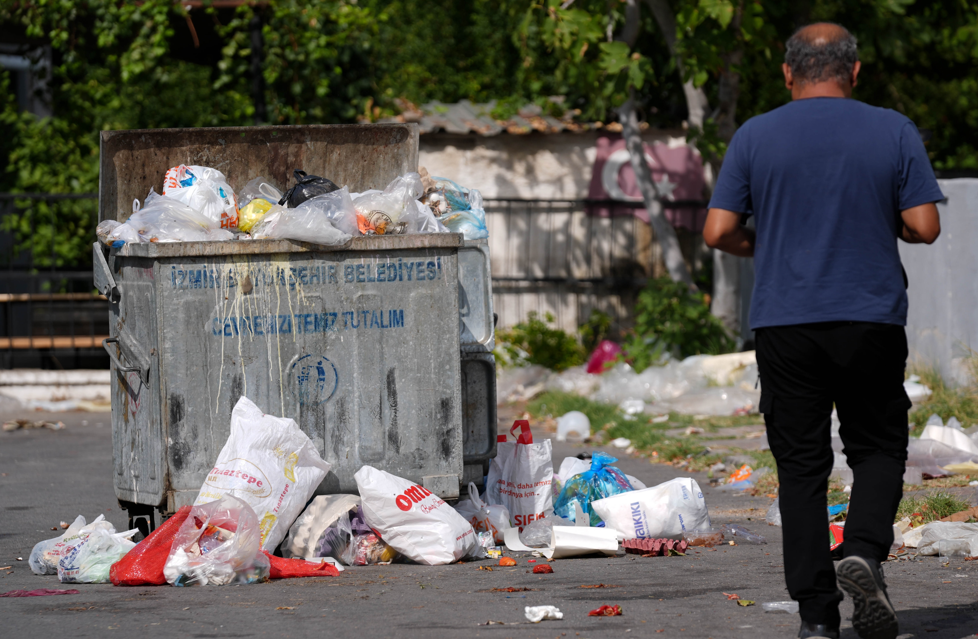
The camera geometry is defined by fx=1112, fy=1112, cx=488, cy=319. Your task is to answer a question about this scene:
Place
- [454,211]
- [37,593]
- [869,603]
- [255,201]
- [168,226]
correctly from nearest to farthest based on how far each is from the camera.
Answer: [869,603] < [37,593] < [168,226] < [255,201] < [454,211]

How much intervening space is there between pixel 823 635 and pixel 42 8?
10.7 metres

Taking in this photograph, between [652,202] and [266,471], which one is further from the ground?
[652,202]

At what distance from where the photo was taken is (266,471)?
4152 mm

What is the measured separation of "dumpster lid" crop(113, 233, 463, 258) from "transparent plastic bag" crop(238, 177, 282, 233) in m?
0.40

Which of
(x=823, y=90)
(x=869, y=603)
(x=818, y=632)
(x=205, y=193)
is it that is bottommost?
(x=818, y=632)

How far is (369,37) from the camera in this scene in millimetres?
12344

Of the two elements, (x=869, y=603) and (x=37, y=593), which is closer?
(x=869, y=603)

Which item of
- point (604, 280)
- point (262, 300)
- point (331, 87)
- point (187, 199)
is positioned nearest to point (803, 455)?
point (262, 300)

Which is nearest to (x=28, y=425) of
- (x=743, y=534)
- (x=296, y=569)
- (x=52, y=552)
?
(x=52, y=552)

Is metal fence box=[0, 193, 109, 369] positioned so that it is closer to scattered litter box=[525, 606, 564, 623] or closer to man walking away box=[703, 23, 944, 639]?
scattered litter box=[525, 606, 564, 623]

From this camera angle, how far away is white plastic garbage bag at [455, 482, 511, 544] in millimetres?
4680

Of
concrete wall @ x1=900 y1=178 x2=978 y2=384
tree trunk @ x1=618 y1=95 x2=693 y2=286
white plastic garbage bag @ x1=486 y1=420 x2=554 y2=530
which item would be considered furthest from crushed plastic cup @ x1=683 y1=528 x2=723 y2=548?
tree trunk @ x1=618 y1=95 x2=693 y2=286

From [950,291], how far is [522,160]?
521cm

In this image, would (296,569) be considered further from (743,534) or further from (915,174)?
(915,174)
